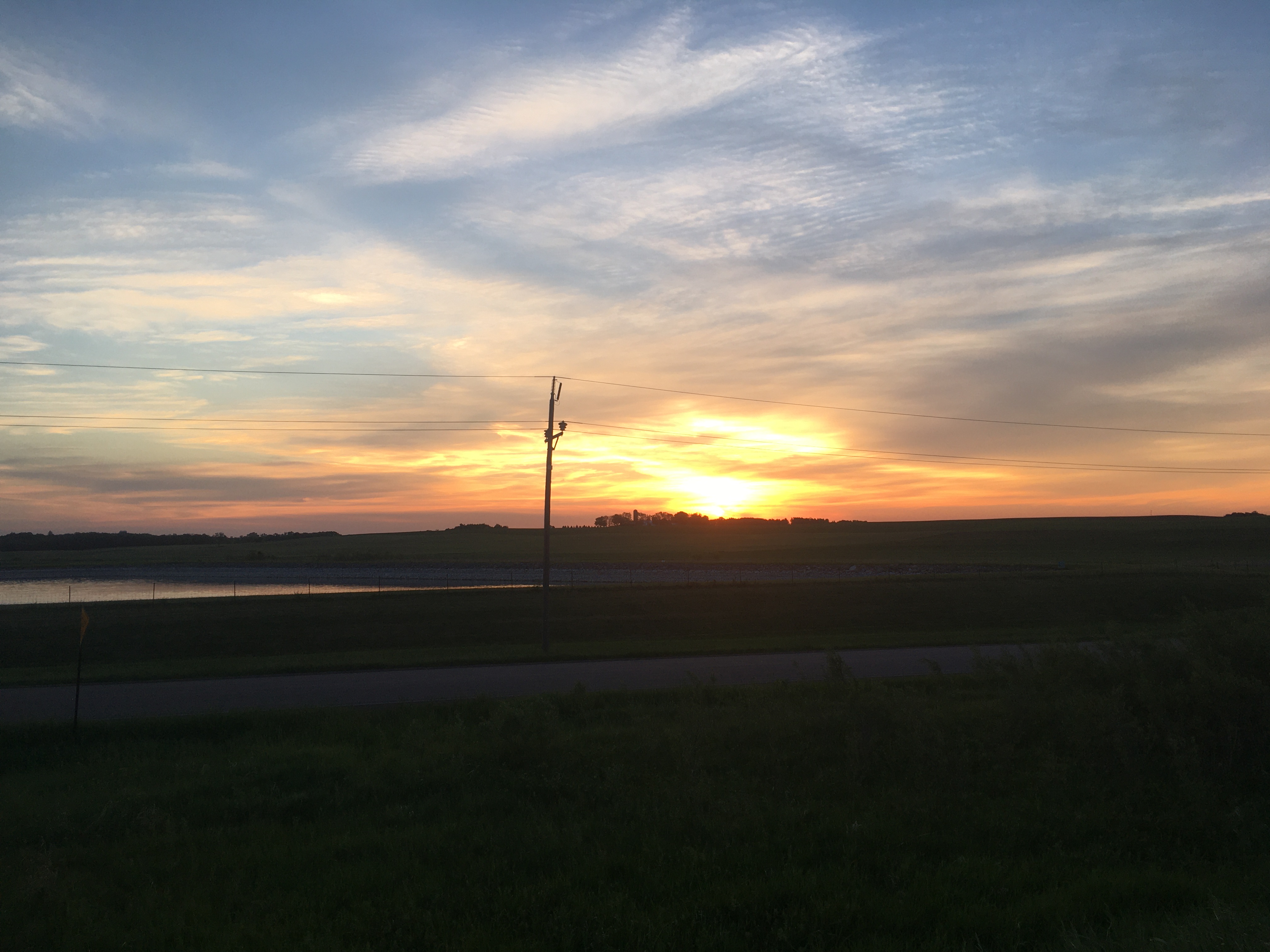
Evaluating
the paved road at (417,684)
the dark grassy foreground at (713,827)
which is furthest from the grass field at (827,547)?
the dark grassy foreground at (713,827)

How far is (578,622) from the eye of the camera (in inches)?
1404

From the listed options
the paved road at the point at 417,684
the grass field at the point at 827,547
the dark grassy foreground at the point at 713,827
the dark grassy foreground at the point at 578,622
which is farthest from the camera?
the grass field at the point at 827,547

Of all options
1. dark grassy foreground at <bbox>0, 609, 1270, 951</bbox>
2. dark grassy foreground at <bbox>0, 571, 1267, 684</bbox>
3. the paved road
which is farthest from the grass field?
dark grassy foreground at <bbox>0, 609, 1270, 951</bbox>

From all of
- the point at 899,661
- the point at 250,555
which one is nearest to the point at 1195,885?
the point at 899,661

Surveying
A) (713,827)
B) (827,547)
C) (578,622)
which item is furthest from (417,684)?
(827,547)

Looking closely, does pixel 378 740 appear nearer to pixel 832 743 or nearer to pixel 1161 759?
pixel 832 743

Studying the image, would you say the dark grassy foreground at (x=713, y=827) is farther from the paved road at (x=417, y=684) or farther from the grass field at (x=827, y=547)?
the grass field at (x=827, y=547)

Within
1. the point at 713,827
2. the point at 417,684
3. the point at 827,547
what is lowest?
the point at 417,684

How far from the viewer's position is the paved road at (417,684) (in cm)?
1745

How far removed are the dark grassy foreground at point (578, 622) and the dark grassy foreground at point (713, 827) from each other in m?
13.4

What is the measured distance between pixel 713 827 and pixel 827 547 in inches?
4315

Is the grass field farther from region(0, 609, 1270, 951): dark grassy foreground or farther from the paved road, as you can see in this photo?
region(0, 609, 1270, 951): dark grassy foreground

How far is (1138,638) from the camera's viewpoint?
452 inches

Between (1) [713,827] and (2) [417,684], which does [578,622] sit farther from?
(1) [713,827]
